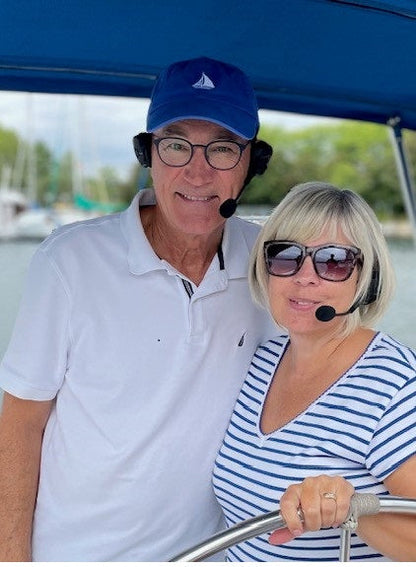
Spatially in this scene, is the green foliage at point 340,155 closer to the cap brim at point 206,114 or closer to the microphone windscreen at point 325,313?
the cap brim at point 206,114

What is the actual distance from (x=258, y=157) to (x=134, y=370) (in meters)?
0.59

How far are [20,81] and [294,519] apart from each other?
186 centimetres

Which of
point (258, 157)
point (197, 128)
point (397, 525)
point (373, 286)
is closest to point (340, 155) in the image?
point (258, 157)

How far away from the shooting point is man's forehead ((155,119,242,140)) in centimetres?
199

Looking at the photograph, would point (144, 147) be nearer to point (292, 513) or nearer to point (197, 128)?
point (197, 128)

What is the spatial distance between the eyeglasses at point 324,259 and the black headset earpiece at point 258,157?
0.27 m

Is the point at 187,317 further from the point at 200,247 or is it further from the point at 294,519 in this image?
the point at 294,519

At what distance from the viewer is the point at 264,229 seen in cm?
198

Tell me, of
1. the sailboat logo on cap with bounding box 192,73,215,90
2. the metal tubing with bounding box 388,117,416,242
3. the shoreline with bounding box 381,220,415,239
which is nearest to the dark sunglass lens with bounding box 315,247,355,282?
the sailboat logo on cap with bounding box 192,73,215,90

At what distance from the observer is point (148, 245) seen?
1995 mm

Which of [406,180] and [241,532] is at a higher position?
[406,180]

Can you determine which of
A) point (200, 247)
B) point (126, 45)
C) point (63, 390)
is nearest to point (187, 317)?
point (200, 247)

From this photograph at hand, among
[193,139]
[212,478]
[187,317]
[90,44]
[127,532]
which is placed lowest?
[127,532]

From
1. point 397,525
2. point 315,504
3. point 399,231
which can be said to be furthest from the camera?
point 399,231
